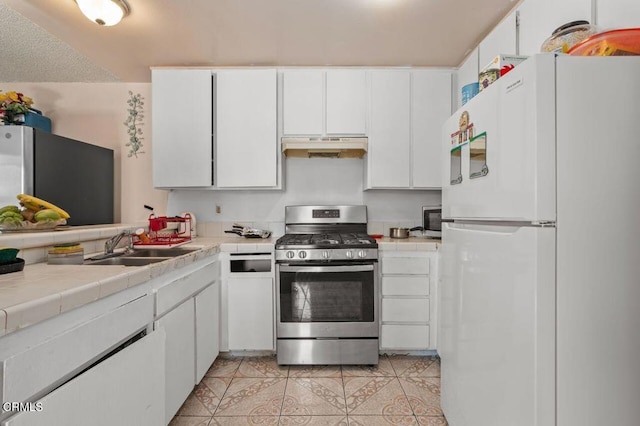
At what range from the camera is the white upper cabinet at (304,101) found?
8.27 ft

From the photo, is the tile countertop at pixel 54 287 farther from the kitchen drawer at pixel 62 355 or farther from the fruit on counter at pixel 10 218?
the fruit on counter at pixel 10 218

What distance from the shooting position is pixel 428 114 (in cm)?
253

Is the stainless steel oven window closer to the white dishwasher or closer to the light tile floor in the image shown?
the white dishwasher

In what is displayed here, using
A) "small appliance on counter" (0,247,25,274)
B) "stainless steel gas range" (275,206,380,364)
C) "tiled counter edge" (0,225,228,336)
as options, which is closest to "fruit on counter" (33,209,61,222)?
"tiled counter edge" (0,225,228,336)

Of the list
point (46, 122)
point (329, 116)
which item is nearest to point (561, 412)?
point (329, 116)


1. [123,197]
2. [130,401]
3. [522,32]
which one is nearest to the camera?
[130,401]

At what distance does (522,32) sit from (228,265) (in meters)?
2.38

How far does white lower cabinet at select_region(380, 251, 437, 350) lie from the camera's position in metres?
2.28

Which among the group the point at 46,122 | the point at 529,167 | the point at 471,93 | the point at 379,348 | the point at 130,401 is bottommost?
the point at 379,348

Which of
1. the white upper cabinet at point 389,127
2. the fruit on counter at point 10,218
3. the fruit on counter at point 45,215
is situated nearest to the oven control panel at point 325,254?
the white upper cabinet at point 389,127

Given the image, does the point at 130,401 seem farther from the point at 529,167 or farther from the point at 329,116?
the point at 329,116

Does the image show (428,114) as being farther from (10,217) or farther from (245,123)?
(10,217)

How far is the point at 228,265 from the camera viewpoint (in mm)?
2260

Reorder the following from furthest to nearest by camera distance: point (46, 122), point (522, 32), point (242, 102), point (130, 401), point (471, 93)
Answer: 1. point (46, 122)
2. point (242, 102)
3. point (522, 32)
4. point (471, 93)
5. point (130, 401)
